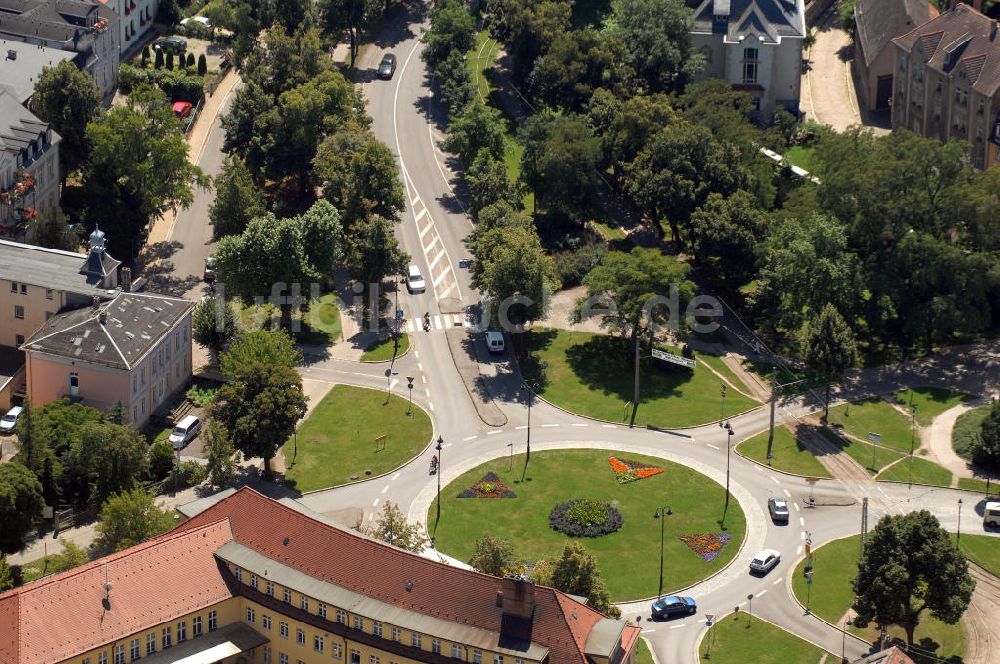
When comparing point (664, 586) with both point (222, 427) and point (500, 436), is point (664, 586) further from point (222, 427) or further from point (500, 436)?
point (222, 427)

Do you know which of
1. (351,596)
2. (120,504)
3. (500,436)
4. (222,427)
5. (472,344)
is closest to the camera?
(351,596)

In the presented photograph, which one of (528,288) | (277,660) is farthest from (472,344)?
(277,660)

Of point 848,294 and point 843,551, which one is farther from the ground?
point 848,294

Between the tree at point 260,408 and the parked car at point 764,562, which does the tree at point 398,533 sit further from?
the parked car at point 764,562

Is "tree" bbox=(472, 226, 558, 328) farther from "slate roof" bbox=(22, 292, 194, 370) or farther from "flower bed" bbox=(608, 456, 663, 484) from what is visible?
"slate roof" bbox=(22, 292, 194, 370)

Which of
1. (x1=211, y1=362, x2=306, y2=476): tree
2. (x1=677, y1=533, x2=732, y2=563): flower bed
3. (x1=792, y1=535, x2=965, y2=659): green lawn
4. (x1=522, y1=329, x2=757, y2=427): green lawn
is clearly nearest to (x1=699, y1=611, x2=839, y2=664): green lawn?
(x1=792, y1=535, x2=965, y2=659): green lawn

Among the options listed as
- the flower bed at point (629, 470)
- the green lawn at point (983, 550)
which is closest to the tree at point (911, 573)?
the green lawn at point (983, 550)
